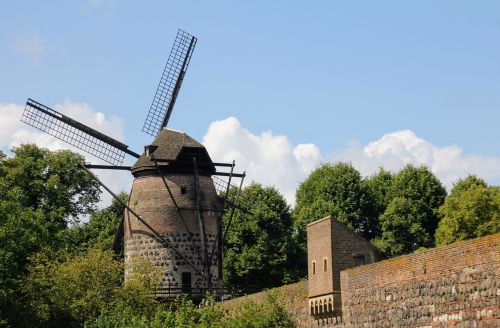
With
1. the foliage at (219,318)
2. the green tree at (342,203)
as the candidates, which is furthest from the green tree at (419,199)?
the foliage at (219,318)

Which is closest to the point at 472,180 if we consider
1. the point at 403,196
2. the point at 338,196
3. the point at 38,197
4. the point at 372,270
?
the point at 403,196

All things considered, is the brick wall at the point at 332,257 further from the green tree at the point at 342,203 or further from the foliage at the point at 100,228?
the green tree at the point at 342,203

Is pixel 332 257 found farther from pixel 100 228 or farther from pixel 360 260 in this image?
pixel 100 228

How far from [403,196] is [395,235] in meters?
3.06

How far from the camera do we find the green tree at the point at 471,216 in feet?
185

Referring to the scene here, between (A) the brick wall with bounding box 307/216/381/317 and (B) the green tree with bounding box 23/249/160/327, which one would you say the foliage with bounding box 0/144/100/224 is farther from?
(A) the brick wall with bounding box 307/216/381/317

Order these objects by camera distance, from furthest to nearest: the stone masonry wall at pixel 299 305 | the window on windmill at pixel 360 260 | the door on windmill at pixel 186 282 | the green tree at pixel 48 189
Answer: the green tree at pixel 48 189 < the door on windmill at pixel 186 282 < the stone masonry wall at pixel 299 305 < the window on windmill at pixel 360 260

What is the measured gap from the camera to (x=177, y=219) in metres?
50.2

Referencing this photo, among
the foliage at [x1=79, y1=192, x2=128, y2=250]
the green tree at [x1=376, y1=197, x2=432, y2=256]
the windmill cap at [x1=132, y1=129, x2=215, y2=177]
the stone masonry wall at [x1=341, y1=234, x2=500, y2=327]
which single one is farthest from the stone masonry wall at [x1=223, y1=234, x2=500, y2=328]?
the foliage at [x1=79, y1=192, x2=128, y2=250]

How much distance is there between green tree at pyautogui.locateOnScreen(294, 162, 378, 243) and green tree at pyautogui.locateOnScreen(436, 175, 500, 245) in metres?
10.8

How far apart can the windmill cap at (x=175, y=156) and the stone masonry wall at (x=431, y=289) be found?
22.2 meters

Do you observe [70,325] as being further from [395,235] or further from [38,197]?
[395,235]

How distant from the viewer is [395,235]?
214ft

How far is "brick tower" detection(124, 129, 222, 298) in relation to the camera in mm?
50031
